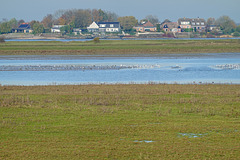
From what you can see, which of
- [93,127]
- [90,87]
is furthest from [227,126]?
[90,87]

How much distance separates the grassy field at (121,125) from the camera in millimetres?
11656

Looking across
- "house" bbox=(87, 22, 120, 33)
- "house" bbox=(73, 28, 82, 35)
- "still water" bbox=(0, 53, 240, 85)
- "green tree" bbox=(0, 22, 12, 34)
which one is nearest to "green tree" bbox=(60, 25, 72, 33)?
"house" bbox=(73, 28, 82, 35)

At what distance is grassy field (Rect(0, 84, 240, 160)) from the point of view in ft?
38.2

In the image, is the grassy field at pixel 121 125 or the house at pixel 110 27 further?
the house at pixel 110 27

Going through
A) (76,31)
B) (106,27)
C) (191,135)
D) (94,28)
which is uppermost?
(191,135)

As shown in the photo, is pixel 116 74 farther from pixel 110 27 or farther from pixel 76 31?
pixel 110 27

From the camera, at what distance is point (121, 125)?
1524 cm

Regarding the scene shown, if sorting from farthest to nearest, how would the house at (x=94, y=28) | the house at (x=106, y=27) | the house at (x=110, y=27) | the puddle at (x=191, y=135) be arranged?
1. the house at (x=94, y=28)
2. the house at (x=106, y=27)
3. the house at (x=110, y=27)
4. the puddle at (x=191, y=135)

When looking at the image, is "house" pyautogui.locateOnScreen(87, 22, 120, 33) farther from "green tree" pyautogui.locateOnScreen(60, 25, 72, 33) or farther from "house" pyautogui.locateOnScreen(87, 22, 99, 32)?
"green tree" pyautogui.locateOnScreen(60, 25, 72, 33)

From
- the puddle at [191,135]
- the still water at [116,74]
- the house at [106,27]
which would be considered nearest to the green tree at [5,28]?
the house at [106,27]

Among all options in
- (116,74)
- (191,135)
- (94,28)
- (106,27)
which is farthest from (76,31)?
(191,135)

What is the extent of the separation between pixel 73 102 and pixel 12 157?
970 cm

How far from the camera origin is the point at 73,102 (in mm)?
20797

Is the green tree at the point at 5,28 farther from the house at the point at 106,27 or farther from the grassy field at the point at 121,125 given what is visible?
the grassy field at the point at 121,125
